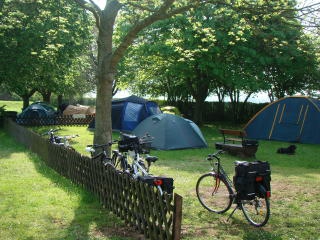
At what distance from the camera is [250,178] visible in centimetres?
604

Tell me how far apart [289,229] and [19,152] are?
10279 millimetres

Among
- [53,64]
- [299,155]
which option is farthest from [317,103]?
[53,64]

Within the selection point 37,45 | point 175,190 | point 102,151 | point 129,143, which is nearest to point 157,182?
point 129,143

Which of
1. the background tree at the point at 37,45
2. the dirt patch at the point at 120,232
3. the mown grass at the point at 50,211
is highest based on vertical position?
the background tree at the point at 37,45

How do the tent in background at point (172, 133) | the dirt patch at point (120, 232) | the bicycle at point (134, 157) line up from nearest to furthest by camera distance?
the dirt patch at point (120, 232), the bicycle at point (134, 157), the tent in background at point (172, 133)

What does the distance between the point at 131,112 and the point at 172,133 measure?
531 cm

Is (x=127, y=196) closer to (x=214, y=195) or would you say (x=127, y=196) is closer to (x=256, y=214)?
(x=256, y=214)

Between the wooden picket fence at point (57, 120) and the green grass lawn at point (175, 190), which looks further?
the wooden picket fence at point (57, 120)

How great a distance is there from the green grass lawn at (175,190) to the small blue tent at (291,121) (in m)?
6.83

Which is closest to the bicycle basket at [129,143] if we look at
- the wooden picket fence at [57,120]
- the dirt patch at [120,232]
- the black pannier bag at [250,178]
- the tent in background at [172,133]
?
the dirt patch at [120,232]

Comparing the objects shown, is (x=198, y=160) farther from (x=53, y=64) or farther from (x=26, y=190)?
(x=53, y=64)

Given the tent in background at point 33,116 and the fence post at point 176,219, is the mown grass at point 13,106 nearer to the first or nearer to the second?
the tent in background at point 33,116

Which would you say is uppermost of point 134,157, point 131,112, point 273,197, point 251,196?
point 131,112

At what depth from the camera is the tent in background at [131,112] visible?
774 inches
